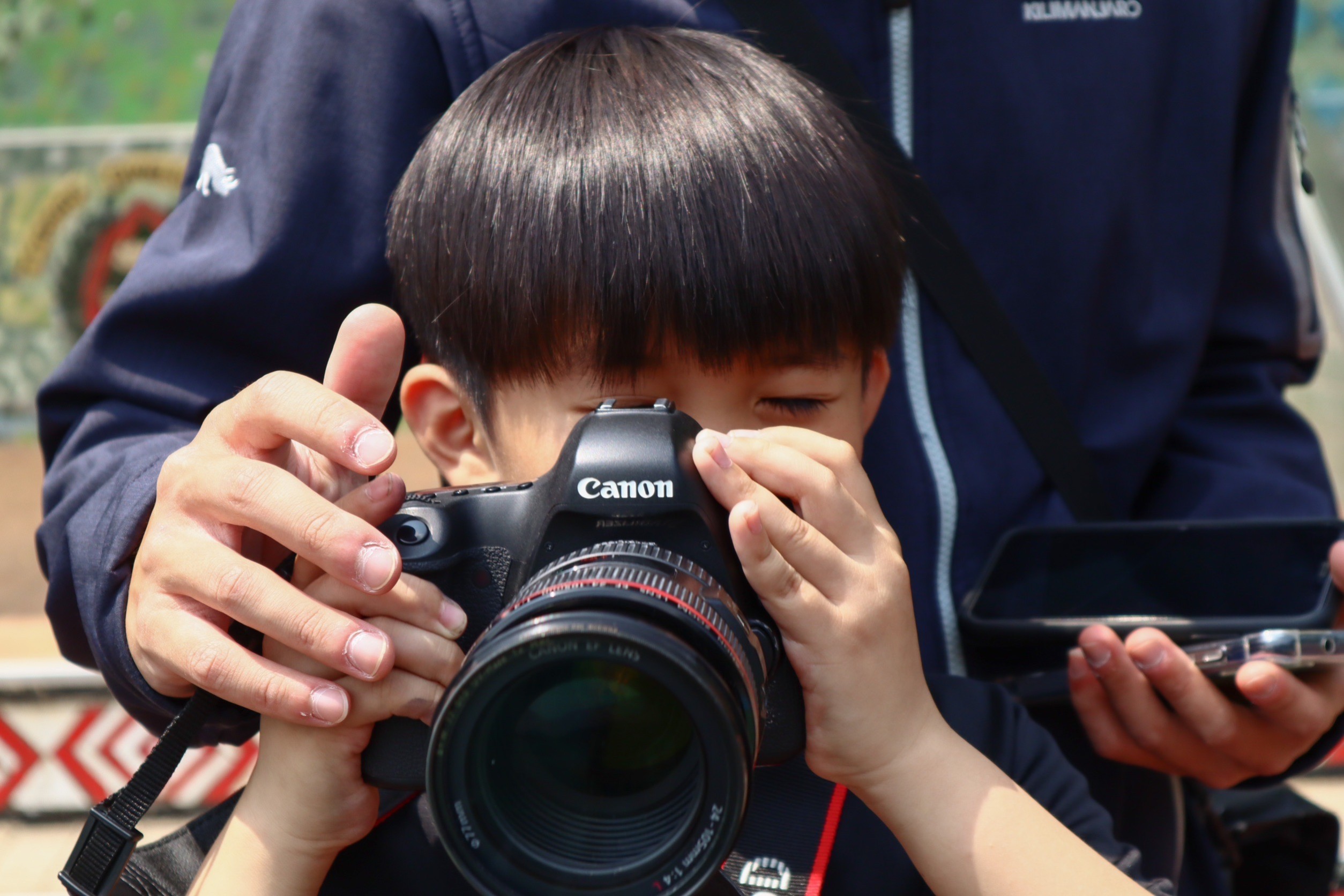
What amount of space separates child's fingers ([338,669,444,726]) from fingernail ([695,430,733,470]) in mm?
238

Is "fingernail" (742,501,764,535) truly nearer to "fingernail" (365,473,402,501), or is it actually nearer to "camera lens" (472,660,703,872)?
"camera lens" (472,660,703,872)

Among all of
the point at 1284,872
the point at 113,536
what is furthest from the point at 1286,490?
the point at 113,536

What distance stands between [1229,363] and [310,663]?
1.12 m

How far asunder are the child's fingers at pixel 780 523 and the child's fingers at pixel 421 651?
0.69 feet

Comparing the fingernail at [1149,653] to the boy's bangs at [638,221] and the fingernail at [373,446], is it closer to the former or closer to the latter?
the boy's bangs at [638,221]

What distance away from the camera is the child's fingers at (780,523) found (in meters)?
0.73

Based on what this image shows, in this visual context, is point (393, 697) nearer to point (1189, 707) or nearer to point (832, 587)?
point (832, 587)

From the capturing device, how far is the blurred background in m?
3.78

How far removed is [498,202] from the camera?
0.94m

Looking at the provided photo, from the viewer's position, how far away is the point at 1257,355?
138cm

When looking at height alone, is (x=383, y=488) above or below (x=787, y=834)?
above

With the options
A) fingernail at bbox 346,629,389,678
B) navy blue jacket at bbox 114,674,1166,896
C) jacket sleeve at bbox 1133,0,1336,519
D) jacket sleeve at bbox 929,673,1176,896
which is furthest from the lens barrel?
jacket sleeve at bbox 1133,0,1336,519

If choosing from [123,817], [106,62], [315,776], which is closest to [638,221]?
[315,776]

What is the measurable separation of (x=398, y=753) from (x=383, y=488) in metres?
0.18
